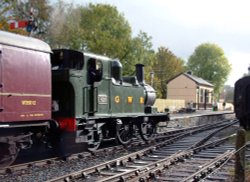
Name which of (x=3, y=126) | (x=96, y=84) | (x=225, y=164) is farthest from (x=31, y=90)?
(x=225, y=164)

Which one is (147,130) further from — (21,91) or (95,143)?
(21,91)

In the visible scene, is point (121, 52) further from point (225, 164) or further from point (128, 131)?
point (225, 164)

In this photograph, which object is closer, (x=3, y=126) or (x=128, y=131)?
(x=3, y=126)

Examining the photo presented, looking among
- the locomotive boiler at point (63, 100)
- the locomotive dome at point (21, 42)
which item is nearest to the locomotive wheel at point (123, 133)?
the locomotive boiler at point (63, 100)

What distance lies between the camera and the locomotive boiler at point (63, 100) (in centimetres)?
859

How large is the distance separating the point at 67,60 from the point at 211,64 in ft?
242

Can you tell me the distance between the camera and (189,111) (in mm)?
41875

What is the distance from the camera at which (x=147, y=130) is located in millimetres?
15484

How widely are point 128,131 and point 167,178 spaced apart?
5.53 m

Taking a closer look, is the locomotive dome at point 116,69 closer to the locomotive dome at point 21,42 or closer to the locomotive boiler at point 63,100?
the locomotive boiler at point 63,100

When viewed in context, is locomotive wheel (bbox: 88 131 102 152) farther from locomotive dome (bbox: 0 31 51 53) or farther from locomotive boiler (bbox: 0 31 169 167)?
locomotive dome (bbox: 0 31 51 53)

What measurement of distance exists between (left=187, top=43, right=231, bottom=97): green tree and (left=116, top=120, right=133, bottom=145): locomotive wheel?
221 feet

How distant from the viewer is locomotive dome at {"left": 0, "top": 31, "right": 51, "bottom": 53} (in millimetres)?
8484

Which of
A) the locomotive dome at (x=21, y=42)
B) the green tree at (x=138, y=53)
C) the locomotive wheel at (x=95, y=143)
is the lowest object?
the locomotive wheel at (x=95, y=143)
